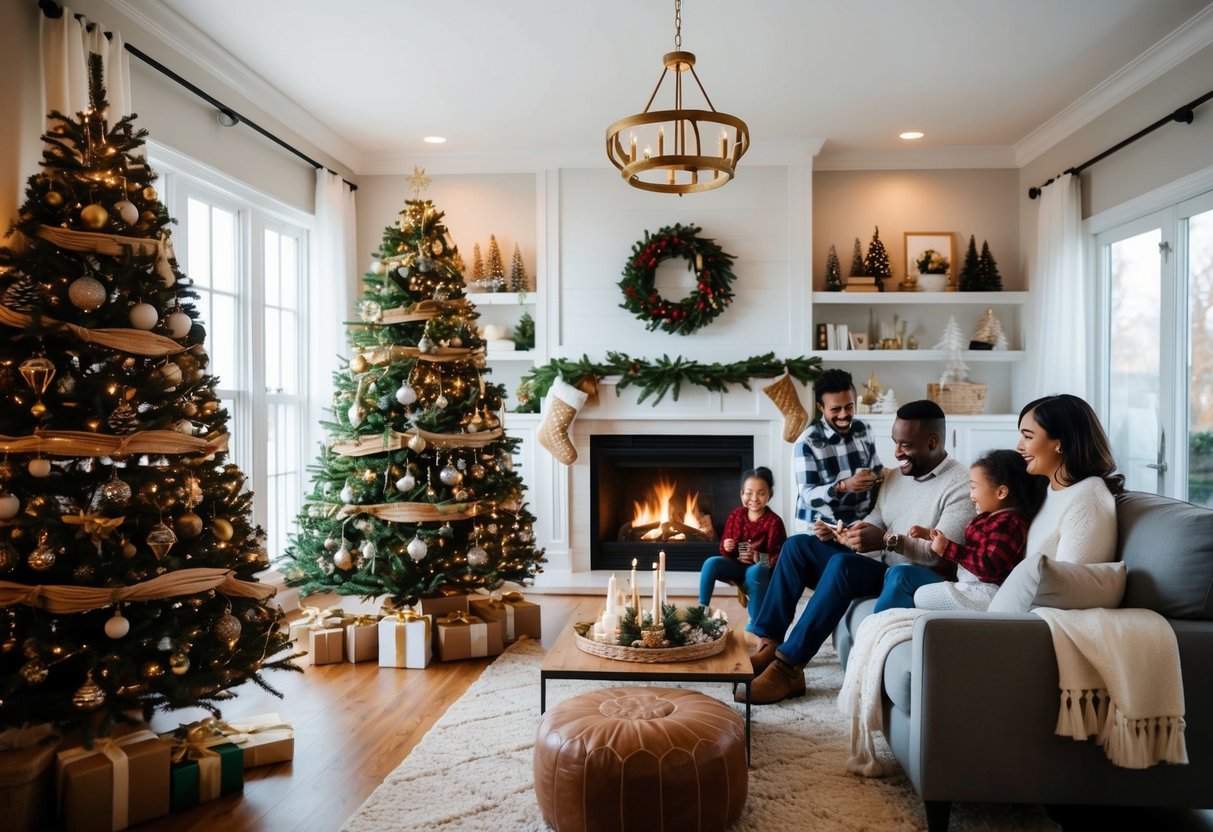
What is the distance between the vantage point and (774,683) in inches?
129

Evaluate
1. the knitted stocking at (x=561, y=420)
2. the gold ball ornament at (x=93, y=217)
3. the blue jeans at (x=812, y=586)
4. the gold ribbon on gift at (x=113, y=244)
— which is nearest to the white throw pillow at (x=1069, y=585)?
the blue jeans at (x=812, y=586)

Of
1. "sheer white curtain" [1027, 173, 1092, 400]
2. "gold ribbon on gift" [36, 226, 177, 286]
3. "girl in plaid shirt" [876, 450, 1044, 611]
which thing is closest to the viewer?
"gold ribbon on gift" [36, 226, 177, 286]

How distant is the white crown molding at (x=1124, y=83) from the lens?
371 cm

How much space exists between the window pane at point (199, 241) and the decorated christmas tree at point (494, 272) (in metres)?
1.77

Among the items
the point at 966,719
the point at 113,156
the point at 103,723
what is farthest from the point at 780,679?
the point at 113,156

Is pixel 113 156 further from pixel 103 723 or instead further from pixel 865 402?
pixel 865 402

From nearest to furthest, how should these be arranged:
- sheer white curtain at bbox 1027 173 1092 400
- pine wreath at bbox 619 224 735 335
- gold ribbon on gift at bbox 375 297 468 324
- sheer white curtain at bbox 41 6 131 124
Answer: sheer white curtain at bbox 41 6 131 124 → gold ribbon on gift at bbox 375 297 468 324 → sheer white curtain at bbox 1027 173 1092 400 → pine wreath at bbox 619 224 735 335

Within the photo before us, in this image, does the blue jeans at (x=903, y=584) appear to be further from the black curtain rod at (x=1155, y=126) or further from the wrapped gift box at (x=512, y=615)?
the black curtain rod at (x=1155, y=126)

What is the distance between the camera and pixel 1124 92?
171 inches

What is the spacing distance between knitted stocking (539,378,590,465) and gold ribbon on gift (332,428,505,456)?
1.34 m

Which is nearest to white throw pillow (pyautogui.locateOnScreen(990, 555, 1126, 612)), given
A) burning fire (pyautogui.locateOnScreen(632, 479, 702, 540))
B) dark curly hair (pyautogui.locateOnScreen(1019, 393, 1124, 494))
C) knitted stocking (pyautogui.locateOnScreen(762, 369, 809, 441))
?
dark curly hair (pyautogui.locateOnScreen(1019, 393, 1124, 494))

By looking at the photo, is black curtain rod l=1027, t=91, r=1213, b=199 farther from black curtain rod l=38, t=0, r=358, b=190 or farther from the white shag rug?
black curtain rod l=38, t=0, r=358, b=190

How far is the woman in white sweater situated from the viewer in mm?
2387

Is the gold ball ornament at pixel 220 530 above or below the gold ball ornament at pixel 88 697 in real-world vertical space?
above
